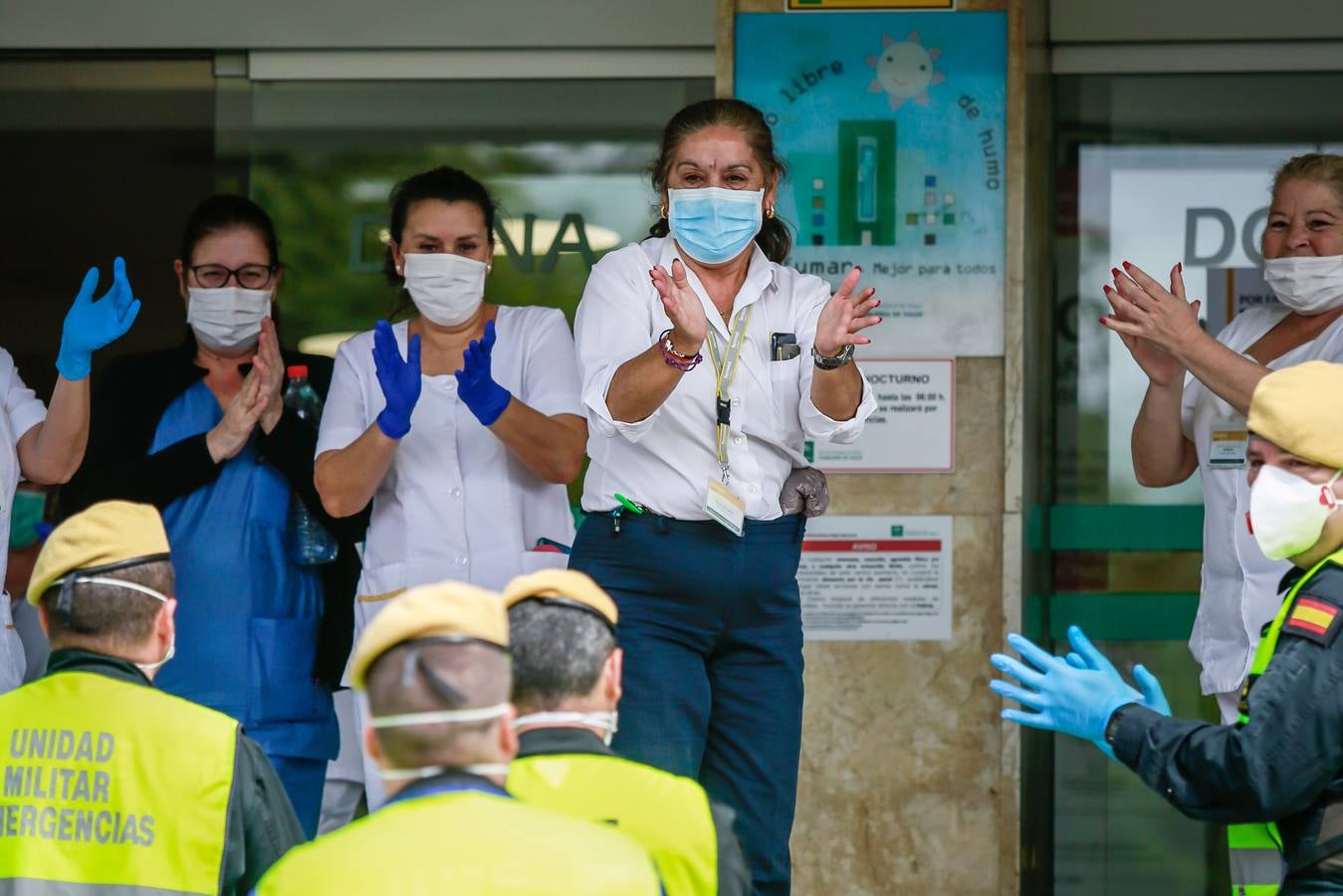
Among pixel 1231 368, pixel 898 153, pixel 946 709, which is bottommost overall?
pixel 946 709

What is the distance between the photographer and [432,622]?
7.75 feet

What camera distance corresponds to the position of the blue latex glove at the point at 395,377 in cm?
420

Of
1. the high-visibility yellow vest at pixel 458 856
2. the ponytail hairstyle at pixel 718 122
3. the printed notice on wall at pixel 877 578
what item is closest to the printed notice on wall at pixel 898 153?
the printed notice on wall at pixel 877 578

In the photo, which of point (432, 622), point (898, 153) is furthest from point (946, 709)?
point (432, 622)

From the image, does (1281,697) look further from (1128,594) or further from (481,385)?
(1128,594)

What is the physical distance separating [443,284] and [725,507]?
46.9 inches

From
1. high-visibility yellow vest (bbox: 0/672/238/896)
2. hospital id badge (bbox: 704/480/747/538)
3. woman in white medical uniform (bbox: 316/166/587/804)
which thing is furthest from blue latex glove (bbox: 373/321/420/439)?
high-visibility yellow vest (bbox: 0/672/238/896)

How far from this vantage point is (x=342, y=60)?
20.0 ft

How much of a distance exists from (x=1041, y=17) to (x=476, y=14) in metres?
1.86

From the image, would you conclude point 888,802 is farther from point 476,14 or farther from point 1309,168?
point 476,14

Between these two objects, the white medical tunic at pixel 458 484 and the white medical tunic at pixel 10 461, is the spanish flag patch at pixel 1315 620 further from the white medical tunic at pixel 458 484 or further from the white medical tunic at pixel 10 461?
the white medical tunic at pixel 10 461

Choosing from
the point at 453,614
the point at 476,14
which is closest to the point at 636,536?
the point at 453,614

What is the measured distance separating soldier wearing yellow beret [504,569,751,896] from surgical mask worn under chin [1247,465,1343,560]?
1057 mm

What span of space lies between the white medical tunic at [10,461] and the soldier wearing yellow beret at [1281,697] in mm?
2570
